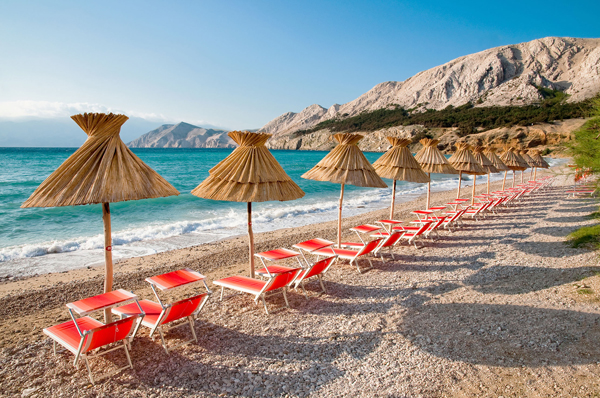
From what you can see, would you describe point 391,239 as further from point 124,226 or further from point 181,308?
point 124,226

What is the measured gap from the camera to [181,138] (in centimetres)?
17100

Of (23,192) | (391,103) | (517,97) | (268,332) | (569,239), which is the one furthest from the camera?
(391,103)

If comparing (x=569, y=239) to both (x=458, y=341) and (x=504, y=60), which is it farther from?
(x=504, y=60)

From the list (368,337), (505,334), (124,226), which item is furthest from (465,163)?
(124,226)

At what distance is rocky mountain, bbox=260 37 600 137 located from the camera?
250 ft

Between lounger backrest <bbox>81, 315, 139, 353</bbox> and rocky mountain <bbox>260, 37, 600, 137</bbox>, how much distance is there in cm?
8530

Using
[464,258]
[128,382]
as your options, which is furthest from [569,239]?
[128,382]

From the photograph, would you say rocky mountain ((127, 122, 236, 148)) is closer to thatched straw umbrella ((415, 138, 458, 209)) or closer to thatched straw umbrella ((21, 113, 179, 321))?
thatched straw umbrella ((415, 138, 458, 209))

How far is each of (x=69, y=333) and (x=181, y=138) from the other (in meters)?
181

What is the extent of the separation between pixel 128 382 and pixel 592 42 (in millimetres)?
123885

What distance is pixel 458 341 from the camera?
3.53 m

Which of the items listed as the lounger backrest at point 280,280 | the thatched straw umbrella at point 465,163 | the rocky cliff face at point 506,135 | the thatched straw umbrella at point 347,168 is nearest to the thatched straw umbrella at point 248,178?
the lounger backrest at point 280,280

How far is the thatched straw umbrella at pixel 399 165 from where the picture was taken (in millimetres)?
7953

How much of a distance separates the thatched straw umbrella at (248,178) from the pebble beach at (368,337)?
4.99ft
